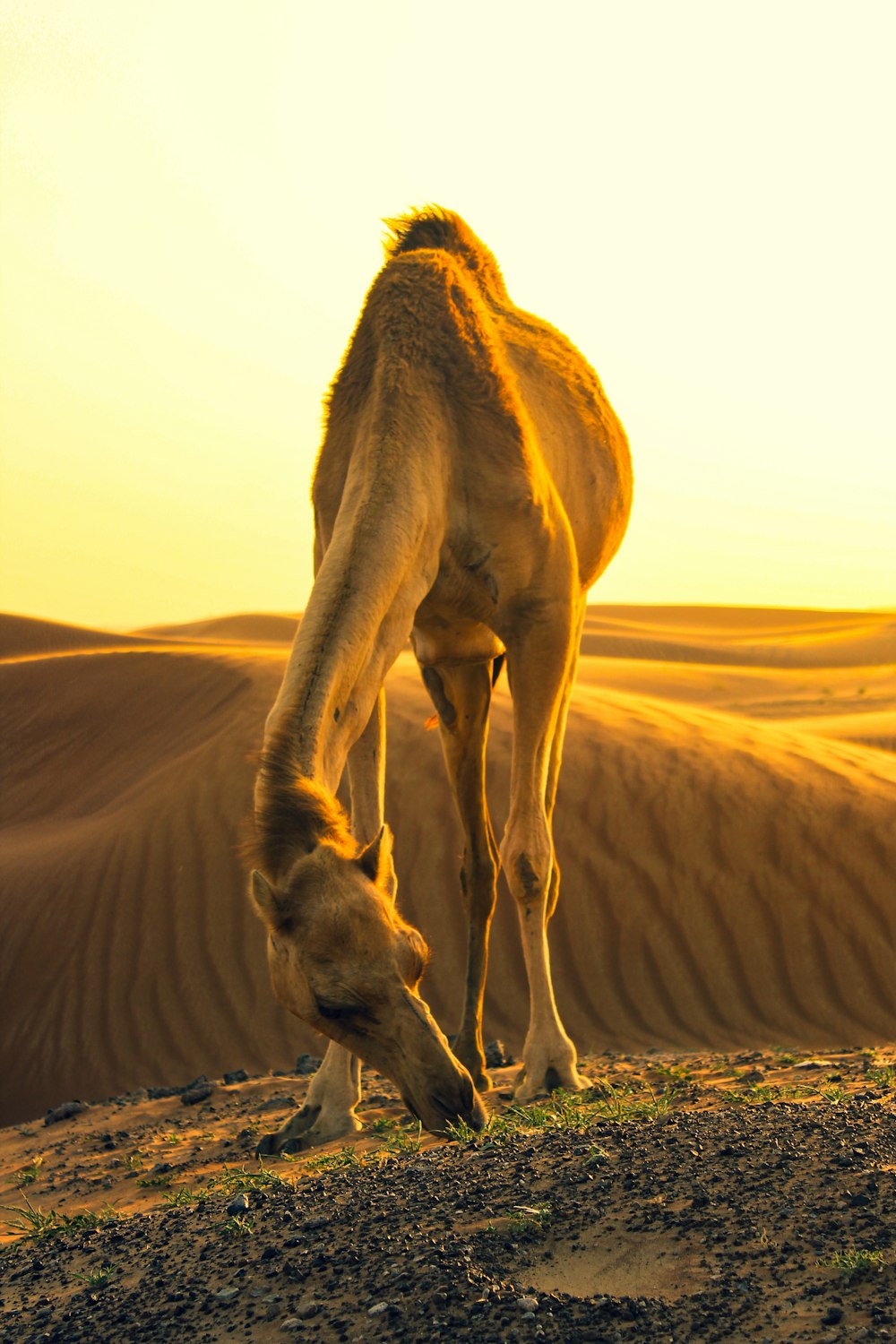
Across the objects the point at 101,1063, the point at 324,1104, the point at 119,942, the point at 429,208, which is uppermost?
the point at 429,208

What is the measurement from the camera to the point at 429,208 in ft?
24.2

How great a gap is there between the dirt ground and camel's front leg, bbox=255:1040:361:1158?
0.62ft

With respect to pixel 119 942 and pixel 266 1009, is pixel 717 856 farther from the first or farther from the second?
pixel 119 942

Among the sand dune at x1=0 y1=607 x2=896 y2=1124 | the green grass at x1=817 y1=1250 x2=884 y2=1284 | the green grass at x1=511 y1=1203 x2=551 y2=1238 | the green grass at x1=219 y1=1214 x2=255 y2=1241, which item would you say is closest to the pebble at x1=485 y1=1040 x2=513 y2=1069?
the sand dune at x1=0 y1=607 x2=896 y2=1124

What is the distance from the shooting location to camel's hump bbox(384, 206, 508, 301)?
7.24 m

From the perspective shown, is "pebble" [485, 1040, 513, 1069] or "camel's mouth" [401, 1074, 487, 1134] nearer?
"camel's mouth" [401, 1074, 487, 1134]

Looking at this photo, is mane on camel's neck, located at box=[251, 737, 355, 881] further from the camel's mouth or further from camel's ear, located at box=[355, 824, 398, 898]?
the camel's mouth

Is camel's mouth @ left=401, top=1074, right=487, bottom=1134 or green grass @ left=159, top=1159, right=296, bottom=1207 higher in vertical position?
camel's mouth @ left=401, top=1074, right=487, bottom=1134

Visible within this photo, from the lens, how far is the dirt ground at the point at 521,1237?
114 inches

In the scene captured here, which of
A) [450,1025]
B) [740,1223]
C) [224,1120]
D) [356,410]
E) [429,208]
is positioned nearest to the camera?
[740,1223]

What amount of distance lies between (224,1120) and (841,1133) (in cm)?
341

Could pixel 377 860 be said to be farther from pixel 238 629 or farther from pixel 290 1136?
pixel 238 629

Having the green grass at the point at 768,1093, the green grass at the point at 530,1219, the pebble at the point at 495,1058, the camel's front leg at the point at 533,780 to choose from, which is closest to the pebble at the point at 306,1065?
the pebble at the point at 495,1058

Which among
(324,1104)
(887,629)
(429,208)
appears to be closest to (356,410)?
(429,208)
